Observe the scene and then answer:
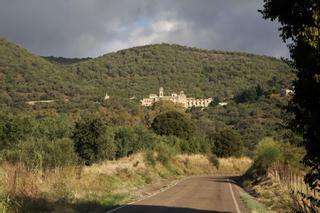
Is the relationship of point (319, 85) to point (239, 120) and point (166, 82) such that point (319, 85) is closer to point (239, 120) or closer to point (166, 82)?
point (239, 120)

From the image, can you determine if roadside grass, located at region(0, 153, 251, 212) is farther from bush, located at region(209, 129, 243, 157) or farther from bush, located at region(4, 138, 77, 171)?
bush, located at region(209, 129, 243, 157)

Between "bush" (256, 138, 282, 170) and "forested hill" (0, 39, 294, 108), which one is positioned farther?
"forested hill" (0, 39, 294, 108)

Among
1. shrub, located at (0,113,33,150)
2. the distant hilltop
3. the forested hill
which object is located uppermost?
the forested hill

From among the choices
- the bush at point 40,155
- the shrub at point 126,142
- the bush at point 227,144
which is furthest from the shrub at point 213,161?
the bush at point 40,155

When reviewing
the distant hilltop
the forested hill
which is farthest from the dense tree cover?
the distant hilltop

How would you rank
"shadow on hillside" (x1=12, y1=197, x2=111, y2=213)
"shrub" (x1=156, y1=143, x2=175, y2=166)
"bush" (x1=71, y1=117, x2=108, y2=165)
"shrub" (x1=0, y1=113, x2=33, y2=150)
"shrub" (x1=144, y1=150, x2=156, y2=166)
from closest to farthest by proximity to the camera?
"shadow on hillside" (x1=12, y1=197, x2=111, y2=213), "shrub" (x1=0, y1=113, x2=33, y2=150), "bush" (x1=71, y1=117, x2=108, y2=165), "shrub" (x1=144, y1=150, x2=156, y2=166), "shrub" (x1=156, y1=143, x2=175, y2=166)

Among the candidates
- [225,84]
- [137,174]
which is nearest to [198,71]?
[225,84]

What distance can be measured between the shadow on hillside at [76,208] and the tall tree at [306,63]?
8.81 meters

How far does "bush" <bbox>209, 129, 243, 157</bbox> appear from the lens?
269 feet

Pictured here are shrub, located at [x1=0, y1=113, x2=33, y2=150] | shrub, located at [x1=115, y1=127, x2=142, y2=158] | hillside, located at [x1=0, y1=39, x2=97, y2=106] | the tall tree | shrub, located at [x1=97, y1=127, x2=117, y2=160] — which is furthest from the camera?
hillside, located at [x1=0, y1=39, x2=97, y2=106]

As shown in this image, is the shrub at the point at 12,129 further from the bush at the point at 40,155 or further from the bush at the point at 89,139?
the bush at the point at 40,155

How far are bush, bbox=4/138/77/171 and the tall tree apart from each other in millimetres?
10263

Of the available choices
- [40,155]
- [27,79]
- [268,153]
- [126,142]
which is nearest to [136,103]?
[27,79]

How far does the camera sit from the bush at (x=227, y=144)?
82062 mm
